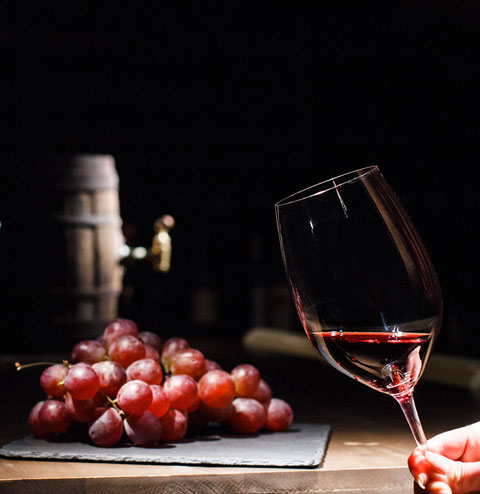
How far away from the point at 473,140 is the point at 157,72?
228 cm

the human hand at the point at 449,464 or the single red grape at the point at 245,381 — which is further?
the single red grape at the point at 245,381

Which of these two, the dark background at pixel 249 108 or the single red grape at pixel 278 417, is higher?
the dark background at pixel 249 108

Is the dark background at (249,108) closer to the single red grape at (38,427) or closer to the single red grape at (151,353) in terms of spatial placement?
the single red grape at (151,353)

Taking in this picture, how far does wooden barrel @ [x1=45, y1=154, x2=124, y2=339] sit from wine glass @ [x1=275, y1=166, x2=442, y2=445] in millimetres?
1757

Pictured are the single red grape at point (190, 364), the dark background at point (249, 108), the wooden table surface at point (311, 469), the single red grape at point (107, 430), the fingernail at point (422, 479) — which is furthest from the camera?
the dark background at point (249, 108)

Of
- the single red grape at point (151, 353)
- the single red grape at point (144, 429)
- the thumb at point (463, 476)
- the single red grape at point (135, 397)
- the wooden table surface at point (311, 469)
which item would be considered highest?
the single red grape at point (151, 353)

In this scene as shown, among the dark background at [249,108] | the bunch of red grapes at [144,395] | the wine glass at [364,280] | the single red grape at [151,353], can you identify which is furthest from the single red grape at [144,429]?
the dark background at [249,108]

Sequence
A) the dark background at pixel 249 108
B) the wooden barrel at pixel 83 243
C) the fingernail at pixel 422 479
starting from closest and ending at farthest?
the fingernail at pixel 422 479 → the wooden barrel at pixel 83 243 → the dark background at pixel 249 108

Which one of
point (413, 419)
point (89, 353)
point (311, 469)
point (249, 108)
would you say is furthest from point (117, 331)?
point (249, 108)

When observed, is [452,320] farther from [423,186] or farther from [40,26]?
[40,26]

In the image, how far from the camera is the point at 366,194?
0.51 meters

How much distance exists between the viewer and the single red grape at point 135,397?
0.71 meters

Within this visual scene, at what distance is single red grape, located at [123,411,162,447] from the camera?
2.34 ft

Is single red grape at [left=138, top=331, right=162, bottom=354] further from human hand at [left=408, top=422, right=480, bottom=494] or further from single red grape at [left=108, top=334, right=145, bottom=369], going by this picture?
human hand at [left=408, top=422, right=480, bottom=494]
